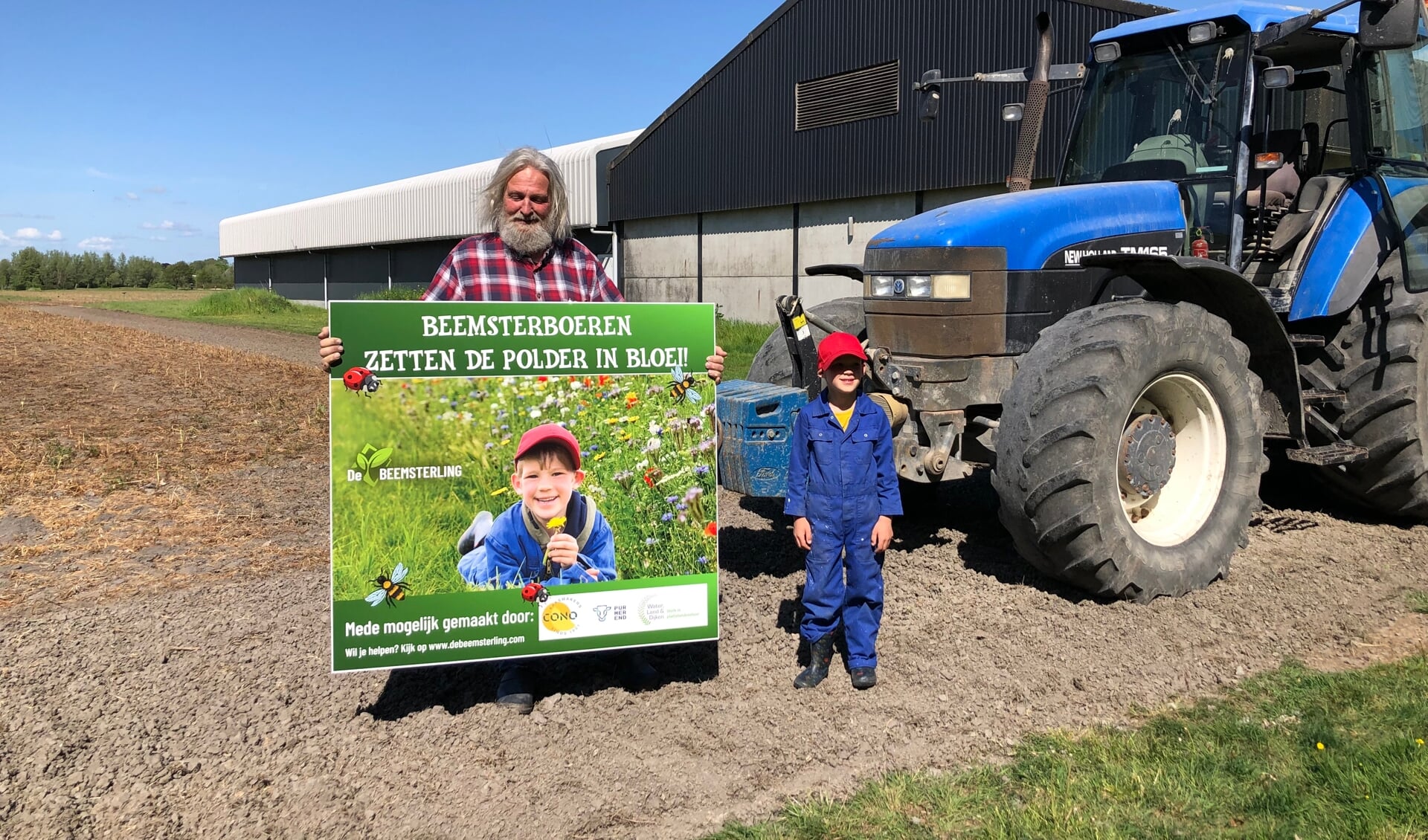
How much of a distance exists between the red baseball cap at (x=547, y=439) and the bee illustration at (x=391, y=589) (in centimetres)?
55

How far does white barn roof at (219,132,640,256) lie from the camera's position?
91.0 ft

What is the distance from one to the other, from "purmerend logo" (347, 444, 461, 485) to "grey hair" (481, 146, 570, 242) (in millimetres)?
1052

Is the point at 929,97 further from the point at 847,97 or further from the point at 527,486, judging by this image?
the point at 847,97

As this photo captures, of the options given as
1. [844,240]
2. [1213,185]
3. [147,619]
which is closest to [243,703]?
[147,619]

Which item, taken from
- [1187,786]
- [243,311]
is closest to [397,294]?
[243,311]

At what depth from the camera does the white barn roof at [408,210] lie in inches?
1093

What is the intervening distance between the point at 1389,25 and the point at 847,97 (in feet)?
49.1

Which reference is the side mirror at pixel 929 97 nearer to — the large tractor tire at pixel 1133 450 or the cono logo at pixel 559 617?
the large tractor tire at pixel 1133 450

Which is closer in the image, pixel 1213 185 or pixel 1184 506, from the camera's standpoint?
pixel 1184 506

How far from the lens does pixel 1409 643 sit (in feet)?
14.7

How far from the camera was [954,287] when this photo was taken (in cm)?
523

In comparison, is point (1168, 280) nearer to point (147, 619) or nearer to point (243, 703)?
point (243, 703)

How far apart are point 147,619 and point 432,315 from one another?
2291 mm

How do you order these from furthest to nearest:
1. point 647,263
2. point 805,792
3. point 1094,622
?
point 647,263 → point 1094,622 → point 805,792
